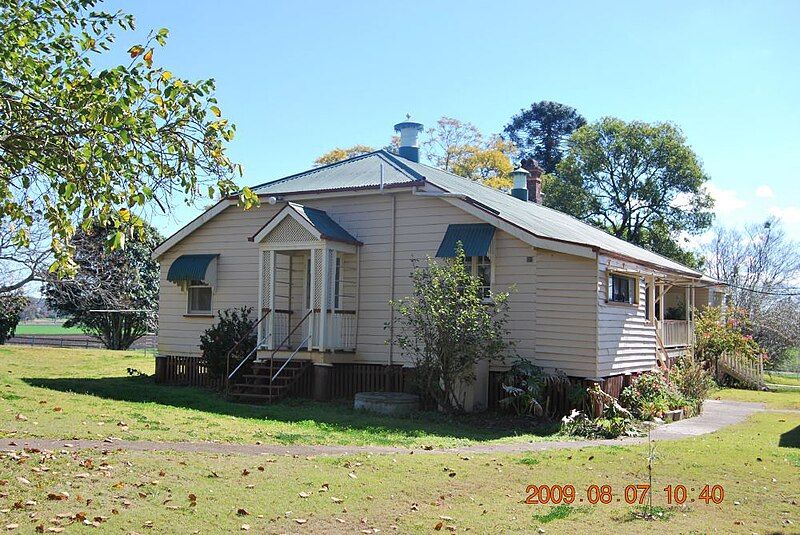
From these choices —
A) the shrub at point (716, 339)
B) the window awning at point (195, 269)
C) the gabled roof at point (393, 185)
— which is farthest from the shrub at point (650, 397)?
the window awning at point (195, 269)

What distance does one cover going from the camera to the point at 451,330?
1556cm

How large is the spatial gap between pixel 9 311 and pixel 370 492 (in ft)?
99.9

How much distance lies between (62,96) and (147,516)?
4.43 metres

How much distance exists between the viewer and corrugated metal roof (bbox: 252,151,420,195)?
19469mm

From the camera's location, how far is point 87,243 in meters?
28.9

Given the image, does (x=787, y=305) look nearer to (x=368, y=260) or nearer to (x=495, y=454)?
(x=368, y=260)

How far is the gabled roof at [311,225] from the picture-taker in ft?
59.3

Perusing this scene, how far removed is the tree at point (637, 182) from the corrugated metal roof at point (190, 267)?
29384 millimetres

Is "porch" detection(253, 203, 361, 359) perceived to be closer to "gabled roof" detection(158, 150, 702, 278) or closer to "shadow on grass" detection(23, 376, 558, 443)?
"gabled roof" detection(158, 150, 702, 278)

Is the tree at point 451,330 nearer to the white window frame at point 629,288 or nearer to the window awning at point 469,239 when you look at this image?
the window awning at point 469,239

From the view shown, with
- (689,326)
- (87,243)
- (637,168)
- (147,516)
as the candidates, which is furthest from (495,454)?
(637,168)

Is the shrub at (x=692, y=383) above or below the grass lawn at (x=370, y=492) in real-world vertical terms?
above

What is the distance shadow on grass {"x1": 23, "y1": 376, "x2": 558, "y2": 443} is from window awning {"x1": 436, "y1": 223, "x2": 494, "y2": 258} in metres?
3.54

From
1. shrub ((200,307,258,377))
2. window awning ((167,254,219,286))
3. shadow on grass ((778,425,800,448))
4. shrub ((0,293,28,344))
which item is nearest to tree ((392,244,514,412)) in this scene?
shrub ((200,307,258,377))
